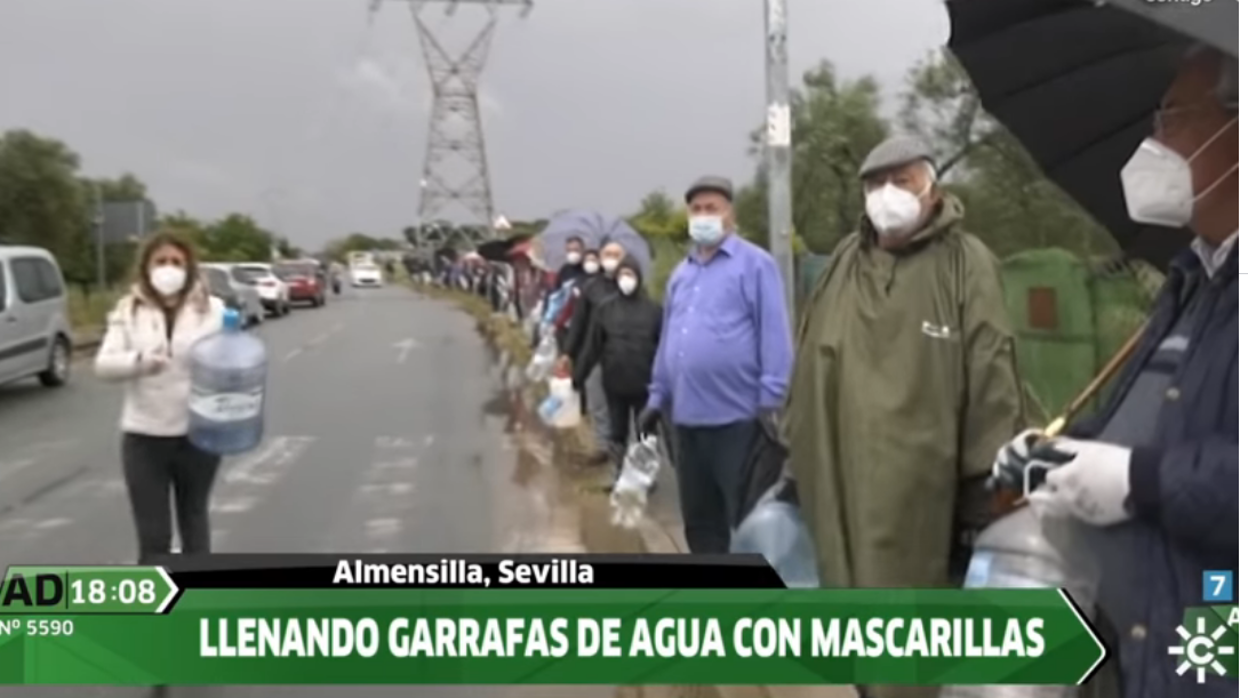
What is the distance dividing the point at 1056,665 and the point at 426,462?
3.09 feet

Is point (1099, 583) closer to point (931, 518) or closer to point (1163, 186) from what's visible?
point (931, 518)

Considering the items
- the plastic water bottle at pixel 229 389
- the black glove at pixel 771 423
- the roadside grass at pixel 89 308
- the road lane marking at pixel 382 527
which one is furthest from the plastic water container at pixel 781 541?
the roadside grass at pixel 89 308

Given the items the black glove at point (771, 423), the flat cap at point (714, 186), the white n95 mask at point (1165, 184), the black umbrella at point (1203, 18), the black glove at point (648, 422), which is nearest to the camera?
the black umbrella at point (1203, 18)

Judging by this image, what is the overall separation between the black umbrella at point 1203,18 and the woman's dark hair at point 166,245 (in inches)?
50.4

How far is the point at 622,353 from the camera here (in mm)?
2744

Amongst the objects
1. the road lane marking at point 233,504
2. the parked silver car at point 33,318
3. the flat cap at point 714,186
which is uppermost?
the flat cap at point 714,186

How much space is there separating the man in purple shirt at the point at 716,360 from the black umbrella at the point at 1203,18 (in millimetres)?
627

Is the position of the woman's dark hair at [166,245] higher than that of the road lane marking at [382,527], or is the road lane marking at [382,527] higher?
the woman's dark hair at [166,245]

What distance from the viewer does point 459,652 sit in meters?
1.88

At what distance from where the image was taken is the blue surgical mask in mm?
2117

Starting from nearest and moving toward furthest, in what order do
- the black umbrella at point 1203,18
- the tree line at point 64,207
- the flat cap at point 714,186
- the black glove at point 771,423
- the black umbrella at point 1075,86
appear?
the black umbrella at point 1203,18
the black umbrella at point 1075,86
the tree line at point 64,207
the flat cap at point 714,186
the black glove at point 771,423

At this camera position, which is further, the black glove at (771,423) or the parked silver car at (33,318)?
the black glove at (771,423)

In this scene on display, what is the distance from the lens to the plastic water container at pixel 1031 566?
71.1 inches

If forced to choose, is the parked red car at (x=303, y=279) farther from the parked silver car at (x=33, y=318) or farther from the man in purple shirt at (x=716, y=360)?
the man in purple shirt at (x=716, y=360)
